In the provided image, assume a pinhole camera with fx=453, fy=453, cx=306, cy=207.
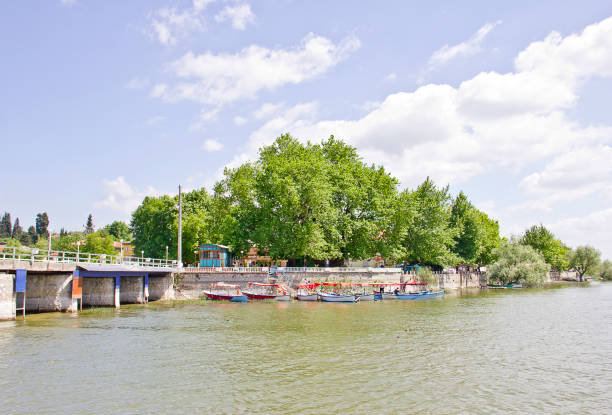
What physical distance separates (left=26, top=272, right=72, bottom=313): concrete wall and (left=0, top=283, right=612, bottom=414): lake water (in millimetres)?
3399

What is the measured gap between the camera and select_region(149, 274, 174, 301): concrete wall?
5881 cm

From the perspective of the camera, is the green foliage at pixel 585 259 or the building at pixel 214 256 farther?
the green foliage at pixel 585 259

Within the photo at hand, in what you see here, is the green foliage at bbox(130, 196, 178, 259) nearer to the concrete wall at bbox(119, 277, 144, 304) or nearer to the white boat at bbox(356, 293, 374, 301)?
the concrete wall at bbox(119, 277, 144, 304)

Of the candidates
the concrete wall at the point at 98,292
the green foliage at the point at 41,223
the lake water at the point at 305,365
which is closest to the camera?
the lake water at the point at 305,365

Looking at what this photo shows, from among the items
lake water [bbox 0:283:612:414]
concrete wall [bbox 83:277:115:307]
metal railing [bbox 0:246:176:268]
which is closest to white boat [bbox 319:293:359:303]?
lake water [bbox 0:283:612:414]

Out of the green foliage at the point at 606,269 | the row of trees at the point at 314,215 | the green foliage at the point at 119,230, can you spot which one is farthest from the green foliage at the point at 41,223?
the green foliage at the point at 606,269

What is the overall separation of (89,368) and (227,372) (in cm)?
683

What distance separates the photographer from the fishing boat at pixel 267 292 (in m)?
59.2

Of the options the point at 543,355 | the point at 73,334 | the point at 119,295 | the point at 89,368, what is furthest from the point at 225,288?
the point at 543,355

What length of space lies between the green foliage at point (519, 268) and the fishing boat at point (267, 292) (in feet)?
173

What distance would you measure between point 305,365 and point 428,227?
6492 centimetres

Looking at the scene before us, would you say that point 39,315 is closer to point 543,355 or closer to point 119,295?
point 119,295

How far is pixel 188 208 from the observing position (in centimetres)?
8219

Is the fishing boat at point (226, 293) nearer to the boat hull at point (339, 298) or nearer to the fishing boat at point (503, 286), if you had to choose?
the boat hull at point (339, 298)
